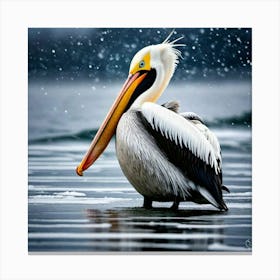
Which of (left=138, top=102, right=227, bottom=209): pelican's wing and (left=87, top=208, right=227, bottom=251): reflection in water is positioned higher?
(left=138, top=102, right=227, bottom=209): pelican's wing

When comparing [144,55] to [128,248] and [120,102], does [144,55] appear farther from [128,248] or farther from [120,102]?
[128,248]

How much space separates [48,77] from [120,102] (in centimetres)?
60

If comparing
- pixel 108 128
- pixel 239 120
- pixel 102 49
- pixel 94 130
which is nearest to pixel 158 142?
pixel 108 128

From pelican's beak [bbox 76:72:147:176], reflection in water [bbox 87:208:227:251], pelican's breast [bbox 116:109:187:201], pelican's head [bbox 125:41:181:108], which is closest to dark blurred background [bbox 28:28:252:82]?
pelican's head [bbox 125:41:181:108]

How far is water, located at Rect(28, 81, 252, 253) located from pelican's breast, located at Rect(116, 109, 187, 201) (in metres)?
0.10

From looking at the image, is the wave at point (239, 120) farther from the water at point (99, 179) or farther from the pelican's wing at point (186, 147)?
the pelican's wing at point (186, 147)

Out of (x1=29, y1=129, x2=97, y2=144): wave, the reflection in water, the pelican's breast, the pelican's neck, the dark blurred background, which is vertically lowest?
the reflection in water

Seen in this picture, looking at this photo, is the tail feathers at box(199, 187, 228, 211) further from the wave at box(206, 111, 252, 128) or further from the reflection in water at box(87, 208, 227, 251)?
the wave at box(206, 111, 252, 128)

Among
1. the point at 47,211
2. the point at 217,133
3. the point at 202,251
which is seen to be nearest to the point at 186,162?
the point at 217,133

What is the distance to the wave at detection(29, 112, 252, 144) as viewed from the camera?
514 centimetres

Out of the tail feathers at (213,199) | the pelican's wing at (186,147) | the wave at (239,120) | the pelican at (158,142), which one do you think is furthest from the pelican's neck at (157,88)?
the tail feathers at (213,199)

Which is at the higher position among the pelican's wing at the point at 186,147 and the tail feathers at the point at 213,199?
the pelican's wing at the point at 186,147

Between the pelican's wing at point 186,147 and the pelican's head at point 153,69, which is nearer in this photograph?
the pelican's wing at point 186,147

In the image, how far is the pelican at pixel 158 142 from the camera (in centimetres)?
503
